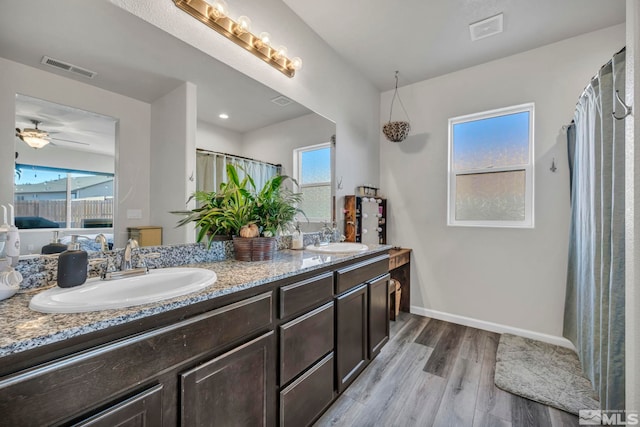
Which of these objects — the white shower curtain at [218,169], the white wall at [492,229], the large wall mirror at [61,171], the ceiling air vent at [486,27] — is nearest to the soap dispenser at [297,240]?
the white shower curtain at [218,169]

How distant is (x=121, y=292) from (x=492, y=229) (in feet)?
9.54

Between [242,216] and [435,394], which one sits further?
[435,394]

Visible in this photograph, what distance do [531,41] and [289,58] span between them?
2104 millimetres

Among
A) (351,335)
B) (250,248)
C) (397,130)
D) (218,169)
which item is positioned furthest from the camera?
(397,130)

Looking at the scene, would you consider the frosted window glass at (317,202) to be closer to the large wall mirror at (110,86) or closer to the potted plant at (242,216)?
the potted plant at (242,216)

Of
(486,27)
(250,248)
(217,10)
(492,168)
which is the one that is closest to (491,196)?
(492,168)

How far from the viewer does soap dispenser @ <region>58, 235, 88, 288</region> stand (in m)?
0.86

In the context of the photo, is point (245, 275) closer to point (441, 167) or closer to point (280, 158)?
point (280, 158)

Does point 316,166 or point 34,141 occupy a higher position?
point 316,166

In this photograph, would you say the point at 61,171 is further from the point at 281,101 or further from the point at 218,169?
the point at 281,101

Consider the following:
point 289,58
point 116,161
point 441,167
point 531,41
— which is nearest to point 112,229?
point 116,161

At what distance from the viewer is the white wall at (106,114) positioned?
89 cm

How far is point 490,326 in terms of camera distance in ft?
8.52

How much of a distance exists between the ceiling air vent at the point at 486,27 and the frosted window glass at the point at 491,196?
48.3 inches
